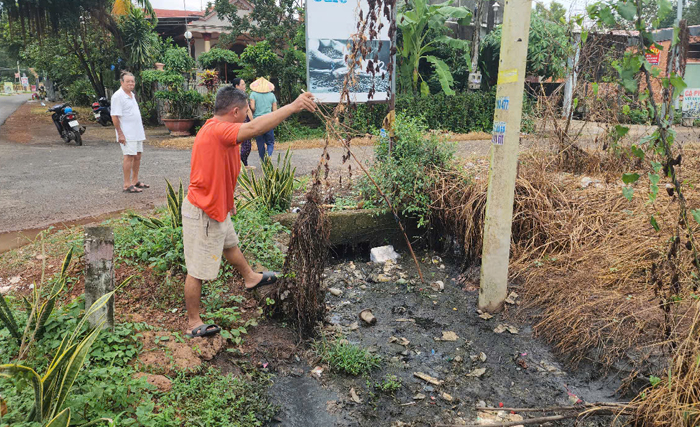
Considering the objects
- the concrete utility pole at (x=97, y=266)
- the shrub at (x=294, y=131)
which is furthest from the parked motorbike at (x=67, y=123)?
the concrete utility pole at (x=97, y=266)

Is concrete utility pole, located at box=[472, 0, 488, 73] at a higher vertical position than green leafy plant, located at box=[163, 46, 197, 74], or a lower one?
higher

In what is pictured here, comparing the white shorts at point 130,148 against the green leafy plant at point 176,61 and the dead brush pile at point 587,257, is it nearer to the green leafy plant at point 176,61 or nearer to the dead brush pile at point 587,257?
the dead brush pile at point 587,257

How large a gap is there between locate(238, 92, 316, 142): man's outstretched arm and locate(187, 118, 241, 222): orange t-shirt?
115 mm

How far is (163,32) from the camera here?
70.5 feet

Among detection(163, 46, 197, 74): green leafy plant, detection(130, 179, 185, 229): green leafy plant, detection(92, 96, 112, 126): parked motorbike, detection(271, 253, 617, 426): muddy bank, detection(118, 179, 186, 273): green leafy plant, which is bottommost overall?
detection(271, 253, 617, 426): muddy bank

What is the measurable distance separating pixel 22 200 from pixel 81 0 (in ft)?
39.3

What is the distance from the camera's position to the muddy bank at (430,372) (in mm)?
2941

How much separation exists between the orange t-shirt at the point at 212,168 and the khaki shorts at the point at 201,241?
6 centimetres

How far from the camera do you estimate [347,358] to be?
10.9ft

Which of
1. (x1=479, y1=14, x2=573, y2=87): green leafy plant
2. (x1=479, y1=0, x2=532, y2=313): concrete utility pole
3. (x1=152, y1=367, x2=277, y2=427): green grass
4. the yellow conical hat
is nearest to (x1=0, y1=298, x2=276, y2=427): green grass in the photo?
(x1=152, y1=367, x2=277, y2=427): green grass

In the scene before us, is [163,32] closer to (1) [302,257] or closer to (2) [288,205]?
(2) [288,205]

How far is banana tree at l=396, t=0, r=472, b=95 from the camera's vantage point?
1284cm

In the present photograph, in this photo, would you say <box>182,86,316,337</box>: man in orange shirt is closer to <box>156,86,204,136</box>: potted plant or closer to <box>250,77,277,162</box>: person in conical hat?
<box>250,77,277,162</box>: person in conical hat

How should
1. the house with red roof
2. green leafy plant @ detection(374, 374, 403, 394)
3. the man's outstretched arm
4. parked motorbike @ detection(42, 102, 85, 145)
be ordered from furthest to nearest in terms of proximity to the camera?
the house with red roof < parked motorbike @ detection(42, 102, 85, 145) < green leafy plant @ detection(374, 374, 403, 394) < the man's outstretched arm
